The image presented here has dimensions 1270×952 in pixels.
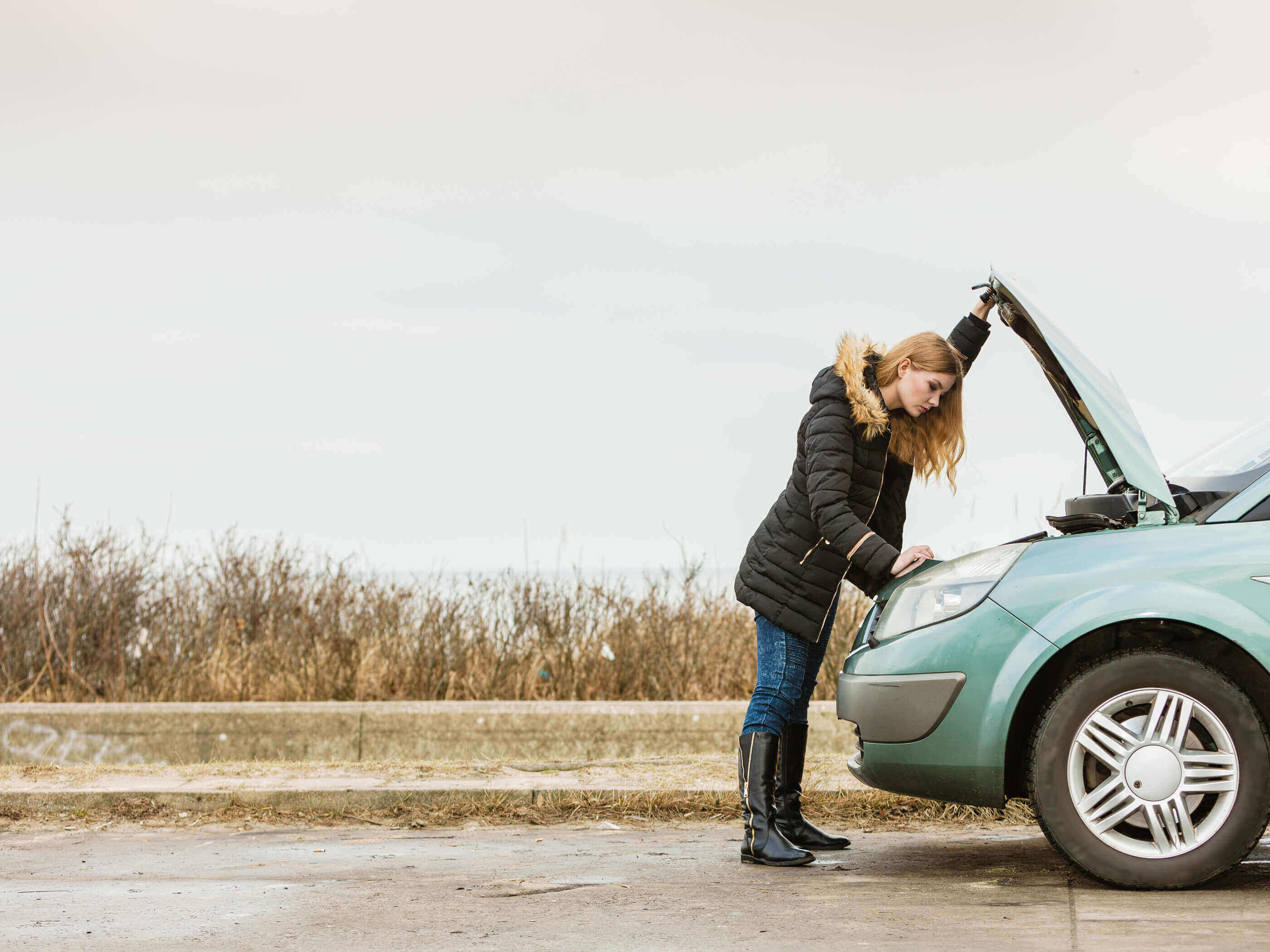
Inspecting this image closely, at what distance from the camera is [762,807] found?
16.8 feet

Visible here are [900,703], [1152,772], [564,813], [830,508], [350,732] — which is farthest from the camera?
[350,732]

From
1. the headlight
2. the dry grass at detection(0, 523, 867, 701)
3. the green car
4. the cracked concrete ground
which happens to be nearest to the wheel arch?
the green car

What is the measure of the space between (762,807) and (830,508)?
116 cm

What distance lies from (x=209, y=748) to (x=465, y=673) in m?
1.97

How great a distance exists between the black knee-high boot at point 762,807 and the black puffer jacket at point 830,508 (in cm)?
45

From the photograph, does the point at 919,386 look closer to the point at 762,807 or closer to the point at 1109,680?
the point at 1109,680

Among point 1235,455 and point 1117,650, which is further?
point 1235,455

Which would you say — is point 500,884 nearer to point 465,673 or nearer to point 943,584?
point 943,584

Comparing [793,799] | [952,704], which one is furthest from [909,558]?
[793,799]

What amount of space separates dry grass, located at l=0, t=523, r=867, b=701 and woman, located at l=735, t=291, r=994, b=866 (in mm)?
4010

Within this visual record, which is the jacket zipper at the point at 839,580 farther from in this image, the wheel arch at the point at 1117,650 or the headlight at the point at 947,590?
the wheel arch at the point at 1117,650

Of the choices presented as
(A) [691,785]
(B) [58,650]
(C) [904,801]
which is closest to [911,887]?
(C) [904,801]

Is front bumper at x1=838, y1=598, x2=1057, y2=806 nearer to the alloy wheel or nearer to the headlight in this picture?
the headlight

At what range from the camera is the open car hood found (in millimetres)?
4660
